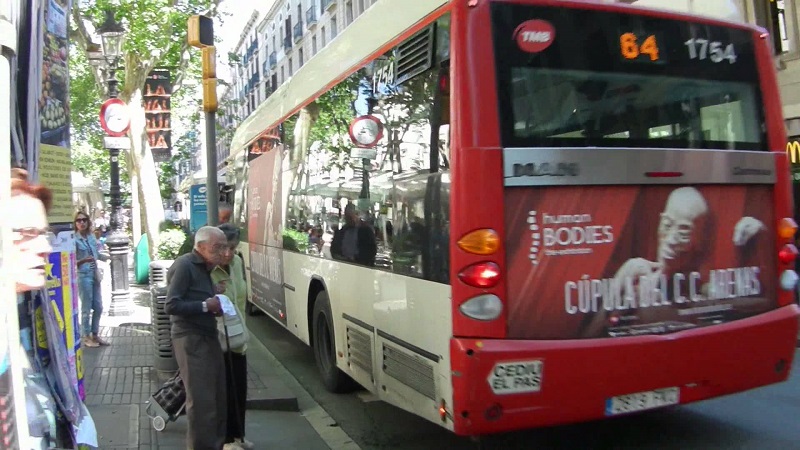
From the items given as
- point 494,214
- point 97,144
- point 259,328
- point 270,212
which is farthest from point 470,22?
point 97,144

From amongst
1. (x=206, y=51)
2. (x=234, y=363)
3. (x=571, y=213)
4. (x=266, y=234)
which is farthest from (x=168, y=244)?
(x=571, y=213)

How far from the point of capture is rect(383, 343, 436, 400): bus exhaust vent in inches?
182

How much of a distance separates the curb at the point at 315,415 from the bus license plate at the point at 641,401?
7.24ft

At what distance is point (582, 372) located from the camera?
4.29 meters

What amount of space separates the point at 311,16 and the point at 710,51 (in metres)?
45.0

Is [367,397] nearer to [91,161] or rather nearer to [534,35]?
[534,35]

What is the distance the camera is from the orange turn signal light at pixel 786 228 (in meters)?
5.03

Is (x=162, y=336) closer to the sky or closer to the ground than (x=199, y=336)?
closer to the ground

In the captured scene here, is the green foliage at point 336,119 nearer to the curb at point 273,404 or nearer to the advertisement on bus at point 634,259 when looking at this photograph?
the curb at point 273,404

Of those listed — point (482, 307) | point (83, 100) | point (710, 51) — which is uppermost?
point (83, 100)

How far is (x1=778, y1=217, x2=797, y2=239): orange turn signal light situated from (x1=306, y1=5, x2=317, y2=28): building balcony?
4461 cm

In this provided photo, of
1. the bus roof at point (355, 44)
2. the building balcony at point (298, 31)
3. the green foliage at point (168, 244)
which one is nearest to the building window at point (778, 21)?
the bus roof at point (355, 44)

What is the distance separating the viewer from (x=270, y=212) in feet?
31.6

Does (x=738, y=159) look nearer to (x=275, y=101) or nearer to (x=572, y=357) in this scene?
(x=572, y=357)
